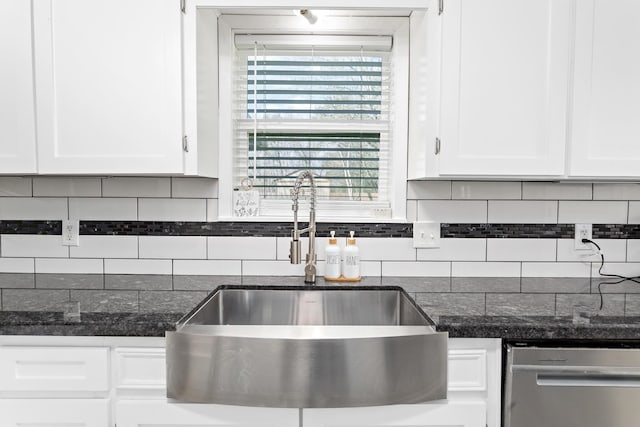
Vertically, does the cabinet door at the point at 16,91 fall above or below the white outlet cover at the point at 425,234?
above

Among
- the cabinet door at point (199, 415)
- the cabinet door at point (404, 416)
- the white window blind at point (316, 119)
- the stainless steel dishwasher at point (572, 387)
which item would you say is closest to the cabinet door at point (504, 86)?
the white window blind at point (316, 119)

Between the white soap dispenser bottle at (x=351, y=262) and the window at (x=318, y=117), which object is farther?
the window at (x=318, y=117)

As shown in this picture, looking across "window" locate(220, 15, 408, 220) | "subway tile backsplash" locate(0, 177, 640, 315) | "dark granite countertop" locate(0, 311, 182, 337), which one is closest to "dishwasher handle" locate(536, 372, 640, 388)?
"subway tile backsplash" locate(0, 177, 640, 315)

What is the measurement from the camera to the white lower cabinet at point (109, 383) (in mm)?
1078

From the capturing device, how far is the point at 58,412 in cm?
109

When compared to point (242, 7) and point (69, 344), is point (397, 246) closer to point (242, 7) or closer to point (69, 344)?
point (242, 7)

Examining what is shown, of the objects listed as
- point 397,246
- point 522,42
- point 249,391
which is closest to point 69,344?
point 249,391

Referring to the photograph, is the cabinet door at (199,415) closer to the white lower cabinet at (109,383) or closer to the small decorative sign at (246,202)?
the white lower cabinet at (109,383)

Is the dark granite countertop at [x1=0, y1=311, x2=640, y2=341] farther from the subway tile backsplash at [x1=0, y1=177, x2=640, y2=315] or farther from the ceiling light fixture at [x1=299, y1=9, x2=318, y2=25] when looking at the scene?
the ceiling light fixture at [x1=299, y1=9, x2=318, y2=25]

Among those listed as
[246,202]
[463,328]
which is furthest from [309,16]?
[463,328]

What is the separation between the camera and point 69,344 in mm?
1092

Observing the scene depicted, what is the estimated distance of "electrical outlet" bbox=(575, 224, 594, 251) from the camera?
1.72 meters

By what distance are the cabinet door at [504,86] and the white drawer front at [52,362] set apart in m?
1.22

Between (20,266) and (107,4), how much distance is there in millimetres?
1148
